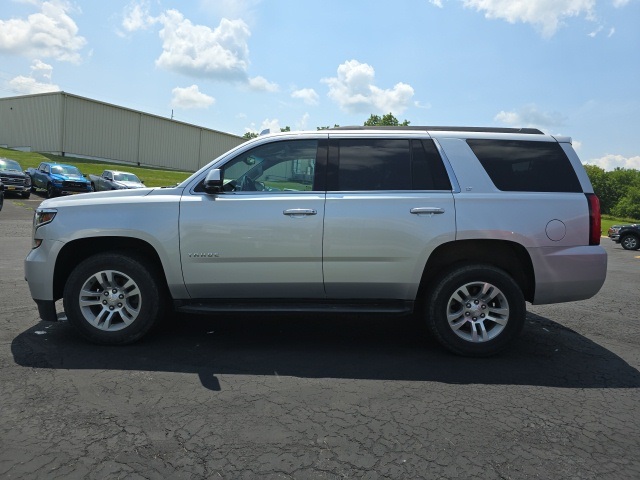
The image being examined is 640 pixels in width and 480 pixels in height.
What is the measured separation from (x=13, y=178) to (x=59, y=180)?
6.61ft

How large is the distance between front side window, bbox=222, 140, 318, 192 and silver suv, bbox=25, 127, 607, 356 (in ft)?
0.05

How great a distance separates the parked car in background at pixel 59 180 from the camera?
2469 cm

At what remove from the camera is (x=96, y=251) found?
476 cm

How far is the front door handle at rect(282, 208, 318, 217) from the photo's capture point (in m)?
4.34

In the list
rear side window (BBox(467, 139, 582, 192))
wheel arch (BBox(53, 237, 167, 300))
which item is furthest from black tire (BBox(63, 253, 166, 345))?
rear side window (BBox(467, 139, 582, 192))

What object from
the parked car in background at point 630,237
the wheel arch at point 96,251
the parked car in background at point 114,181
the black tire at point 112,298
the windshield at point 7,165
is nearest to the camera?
the black tire at point 112,298

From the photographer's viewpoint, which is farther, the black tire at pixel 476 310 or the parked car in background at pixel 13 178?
the parked car in background at pixel 13 178

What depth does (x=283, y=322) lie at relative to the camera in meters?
5.46

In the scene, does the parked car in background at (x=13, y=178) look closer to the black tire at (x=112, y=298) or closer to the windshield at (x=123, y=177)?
the windshield at (x=123, y=177)

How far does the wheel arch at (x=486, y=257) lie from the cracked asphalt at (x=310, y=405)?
28.7 inches

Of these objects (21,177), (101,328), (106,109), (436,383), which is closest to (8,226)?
(21,177)

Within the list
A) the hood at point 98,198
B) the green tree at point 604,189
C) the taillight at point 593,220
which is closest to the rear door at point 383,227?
the taillight at point 593,220

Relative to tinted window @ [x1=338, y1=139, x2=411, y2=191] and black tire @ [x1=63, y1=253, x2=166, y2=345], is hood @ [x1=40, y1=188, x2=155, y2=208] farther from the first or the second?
tinted window @ [x1=338, y1=139, x2=411, y2=191]

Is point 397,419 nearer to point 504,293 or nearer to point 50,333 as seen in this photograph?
point 504,293
